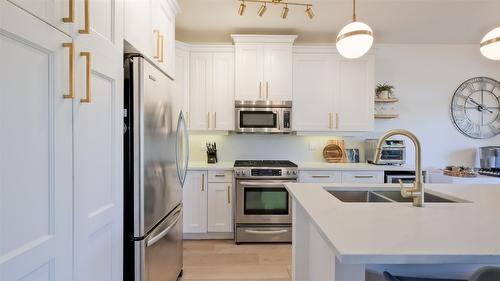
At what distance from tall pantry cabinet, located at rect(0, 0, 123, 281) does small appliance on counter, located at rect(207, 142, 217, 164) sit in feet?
7.17

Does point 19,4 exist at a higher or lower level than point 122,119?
higher

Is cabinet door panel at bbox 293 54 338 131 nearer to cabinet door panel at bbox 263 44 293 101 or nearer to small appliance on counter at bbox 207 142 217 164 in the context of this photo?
cabinet door panel at bbox 263 44 293 101

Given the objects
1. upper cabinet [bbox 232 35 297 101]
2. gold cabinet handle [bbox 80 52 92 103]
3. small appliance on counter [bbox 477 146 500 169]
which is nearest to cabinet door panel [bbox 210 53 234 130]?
upper cabinet [bbox 232 35 297 101]

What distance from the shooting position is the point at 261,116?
3602 mm

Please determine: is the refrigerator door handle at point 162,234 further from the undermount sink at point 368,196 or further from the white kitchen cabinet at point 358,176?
the white kitchen cabinet at point 358,176

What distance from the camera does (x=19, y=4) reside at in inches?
34.6

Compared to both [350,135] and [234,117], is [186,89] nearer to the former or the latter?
[234,117]

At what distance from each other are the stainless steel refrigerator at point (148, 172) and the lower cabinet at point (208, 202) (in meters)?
1.19

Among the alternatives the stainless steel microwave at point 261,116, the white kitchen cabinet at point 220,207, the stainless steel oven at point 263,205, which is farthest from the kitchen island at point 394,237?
the stainless steel microwave at point 261,116

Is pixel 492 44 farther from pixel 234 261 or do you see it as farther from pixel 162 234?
pixel 234 261

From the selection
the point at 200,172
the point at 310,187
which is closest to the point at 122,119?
the point at 310,187

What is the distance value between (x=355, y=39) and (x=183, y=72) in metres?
2.33

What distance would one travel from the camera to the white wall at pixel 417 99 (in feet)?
13.2

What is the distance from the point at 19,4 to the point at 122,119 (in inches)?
31.2
